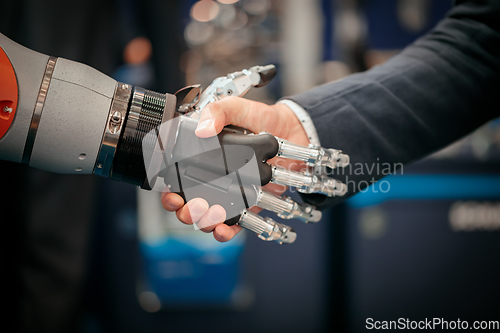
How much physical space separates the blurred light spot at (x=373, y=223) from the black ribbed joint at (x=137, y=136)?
3.24ft

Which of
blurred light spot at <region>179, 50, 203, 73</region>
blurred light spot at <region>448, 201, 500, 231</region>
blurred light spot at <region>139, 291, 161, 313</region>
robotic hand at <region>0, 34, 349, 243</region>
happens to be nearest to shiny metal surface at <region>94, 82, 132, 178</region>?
robotic hand at <region>0, 34, 349, 243</region>

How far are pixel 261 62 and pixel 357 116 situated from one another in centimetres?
104

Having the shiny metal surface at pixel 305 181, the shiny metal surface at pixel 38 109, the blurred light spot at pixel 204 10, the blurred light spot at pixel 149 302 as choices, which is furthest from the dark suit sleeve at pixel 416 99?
the blurred light spot at pixel 204 10

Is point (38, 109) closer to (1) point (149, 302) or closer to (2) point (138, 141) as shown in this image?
(2) point (138, 141)

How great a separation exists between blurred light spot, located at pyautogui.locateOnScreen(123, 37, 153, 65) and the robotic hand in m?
0.99

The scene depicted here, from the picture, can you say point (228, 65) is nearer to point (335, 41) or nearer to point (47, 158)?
point (335, 41)

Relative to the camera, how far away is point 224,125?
0.50m

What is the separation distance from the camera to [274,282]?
1301mm

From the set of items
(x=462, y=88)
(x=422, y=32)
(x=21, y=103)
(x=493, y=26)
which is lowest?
(x=21, y=103)

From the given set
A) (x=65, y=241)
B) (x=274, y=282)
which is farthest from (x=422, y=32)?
(x=65, y=241)

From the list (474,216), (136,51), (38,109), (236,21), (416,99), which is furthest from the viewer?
(236,21)

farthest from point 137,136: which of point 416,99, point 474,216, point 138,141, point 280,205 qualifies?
point 474,216

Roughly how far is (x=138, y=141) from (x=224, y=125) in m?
0.12

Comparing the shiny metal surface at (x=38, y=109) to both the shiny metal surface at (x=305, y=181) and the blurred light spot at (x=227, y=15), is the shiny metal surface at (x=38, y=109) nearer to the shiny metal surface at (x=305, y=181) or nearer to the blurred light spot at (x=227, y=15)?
the shiny metal surface at (x=305, y=181)
